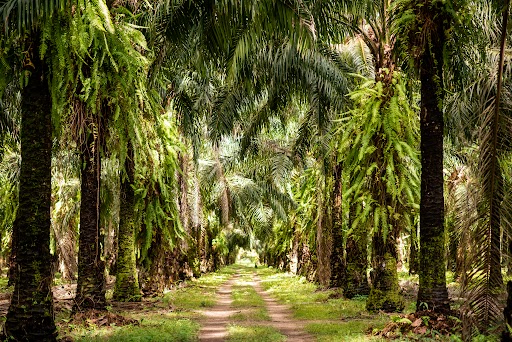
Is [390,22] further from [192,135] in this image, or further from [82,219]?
[192,135]

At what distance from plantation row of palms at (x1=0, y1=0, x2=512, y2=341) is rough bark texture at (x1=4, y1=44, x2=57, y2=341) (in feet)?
0.07

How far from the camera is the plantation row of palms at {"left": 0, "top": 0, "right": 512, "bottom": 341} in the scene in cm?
654

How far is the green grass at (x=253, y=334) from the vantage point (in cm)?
981

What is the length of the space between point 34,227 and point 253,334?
4.80 m

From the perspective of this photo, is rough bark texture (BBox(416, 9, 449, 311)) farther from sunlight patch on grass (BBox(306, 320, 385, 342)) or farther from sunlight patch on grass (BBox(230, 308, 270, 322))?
sunlight patch on grass (BBox(230, 308, 270, 322))

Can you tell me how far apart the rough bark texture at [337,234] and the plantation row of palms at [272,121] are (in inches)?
2.8

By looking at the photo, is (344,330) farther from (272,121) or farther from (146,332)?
(272,121)

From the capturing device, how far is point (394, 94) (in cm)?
1156

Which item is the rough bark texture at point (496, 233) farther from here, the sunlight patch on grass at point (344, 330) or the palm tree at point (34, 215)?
the palm tree at point (34, 215)

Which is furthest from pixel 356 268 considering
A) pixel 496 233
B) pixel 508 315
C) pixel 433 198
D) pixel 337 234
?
pixel 508 315

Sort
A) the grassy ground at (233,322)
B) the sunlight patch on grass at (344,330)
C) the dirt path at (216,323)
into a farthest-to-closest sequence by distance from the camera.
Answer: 1. the dirt path at (216,323)
2. the sunlight patch on grass at (344,330)
3. the grassy ground at (233,322)

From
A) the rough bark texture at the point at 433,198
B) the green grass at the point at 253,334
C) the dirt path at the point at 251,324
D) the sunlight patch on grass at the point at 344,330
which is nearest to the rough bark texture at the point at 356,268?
the dirt path at the point at 251,324

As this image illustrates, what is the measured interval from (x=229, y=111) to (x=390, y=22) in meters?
6.03

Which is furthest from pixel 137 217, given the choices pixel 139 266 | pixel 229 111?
pixel 229 111
